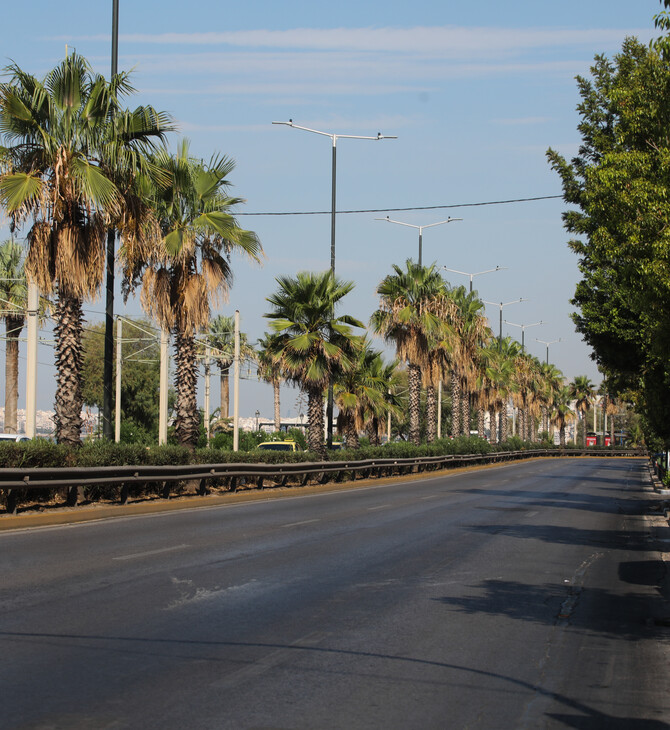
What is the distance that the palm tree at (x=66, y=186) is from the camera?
20.7 metres

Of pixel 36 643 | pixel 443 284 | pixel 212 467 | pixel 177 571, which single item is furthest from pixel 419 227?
pixel 36 643

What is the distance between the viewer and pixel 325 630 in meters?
8.54

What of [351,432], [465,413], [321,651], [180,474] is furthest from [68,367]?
[465,413]

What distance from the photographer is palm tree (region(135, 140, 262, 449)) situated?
87.4ft

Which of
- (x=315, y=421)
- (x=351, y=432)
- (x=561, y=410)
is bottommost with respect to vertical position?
(x=351, y=432)

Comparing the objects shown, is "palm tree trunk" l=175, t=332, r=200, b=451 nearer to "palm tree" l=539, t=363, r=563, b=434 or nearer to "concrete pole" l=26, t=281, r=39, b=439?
"concrete pole" l=26, t=281, r=39, b=439

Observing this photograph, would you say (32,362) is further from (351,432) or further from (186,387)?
(351,432)

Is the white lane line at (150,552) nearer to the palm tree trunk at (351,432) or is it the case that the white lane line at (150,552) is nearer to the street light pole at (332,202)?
the street light pole at (332,202)

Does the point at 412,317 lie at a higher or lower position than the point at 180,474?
higher

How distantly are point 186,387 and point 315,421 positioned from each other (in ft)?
29.5

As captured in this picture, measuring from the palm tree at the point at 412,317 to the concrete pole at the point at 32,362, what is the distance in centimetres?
2059

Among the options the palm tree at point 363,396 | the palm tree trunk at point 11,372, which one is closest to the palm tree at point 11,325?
the palm tree trunk at point 11,372

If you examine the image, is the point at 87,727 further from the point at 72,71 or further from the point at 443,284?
the point at 443,284

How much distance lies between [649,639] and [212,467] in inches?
636
